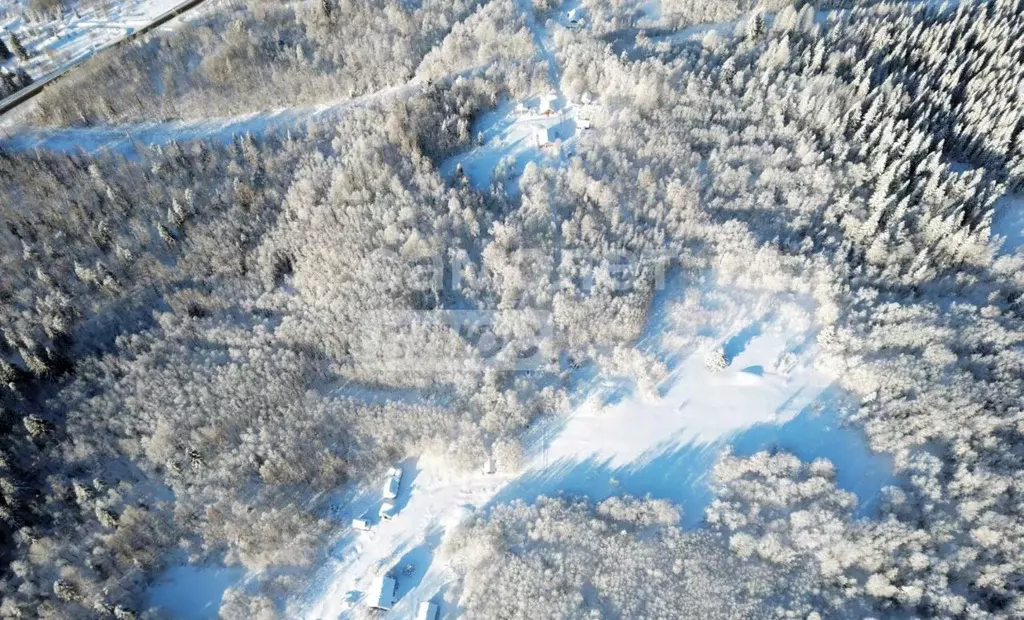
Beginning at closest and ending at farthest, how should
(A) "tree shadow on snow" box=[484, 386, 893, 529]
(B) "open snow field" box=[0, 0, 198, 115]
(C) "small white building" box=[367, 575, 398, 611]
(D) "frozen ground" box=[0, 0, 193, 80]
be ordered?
1. (C) "small white building" box=[367, 575, 398, 611]
2. (A) "tree shadow on snow" box=[484, 386, 893, 529]
3. (B) "open snow field" box=[0, 0, 198, 115]
4. (D) "frozen ground" box=[0, 0, 193, 80]

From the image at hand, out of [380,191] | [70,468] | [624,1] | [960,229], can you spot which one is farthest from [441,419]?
[624,1]

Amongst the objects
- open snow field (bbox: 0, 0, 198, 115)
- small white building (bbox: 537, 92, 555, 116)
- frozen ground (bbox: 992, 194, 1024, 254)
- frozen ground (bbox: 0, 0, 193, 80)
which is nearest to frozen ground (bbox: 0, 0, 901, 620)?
frozen ground (bbox: 992, 194, 1024, 254)

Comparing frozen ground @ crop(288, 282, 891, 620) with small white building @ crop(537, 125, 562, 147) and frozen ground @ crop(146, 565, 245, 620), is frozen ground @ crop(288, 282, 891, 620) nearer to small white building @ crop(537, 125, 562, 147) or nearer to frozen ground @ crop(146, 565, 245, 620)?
frozen ground @ crop(146, 565, 245, 620)

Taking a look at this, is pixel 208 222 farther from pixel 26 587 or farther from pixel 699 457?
pixel 699 457

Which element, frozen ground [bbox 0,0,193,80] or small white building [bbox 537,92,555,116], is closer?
small white building [bbox 537,92,555,116]

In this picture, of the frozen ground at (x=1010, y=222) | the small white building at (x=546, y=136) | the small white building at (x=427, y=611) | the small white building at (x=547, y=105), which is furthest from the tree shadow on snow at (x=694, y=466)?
the small white building at (x=547, y=105)

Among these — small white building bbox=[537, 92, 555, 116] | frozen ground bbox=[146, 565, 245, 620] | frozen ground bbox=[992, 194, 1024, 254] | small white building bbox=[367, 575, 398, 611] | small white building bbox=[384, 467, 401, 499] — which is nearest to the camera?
small white building bbox=[367, 575, 398, 611]

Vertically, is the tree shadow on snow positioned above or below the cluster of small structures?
above

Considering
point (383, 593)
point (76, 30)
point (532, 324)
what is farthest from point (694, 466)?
point (76, 30)
